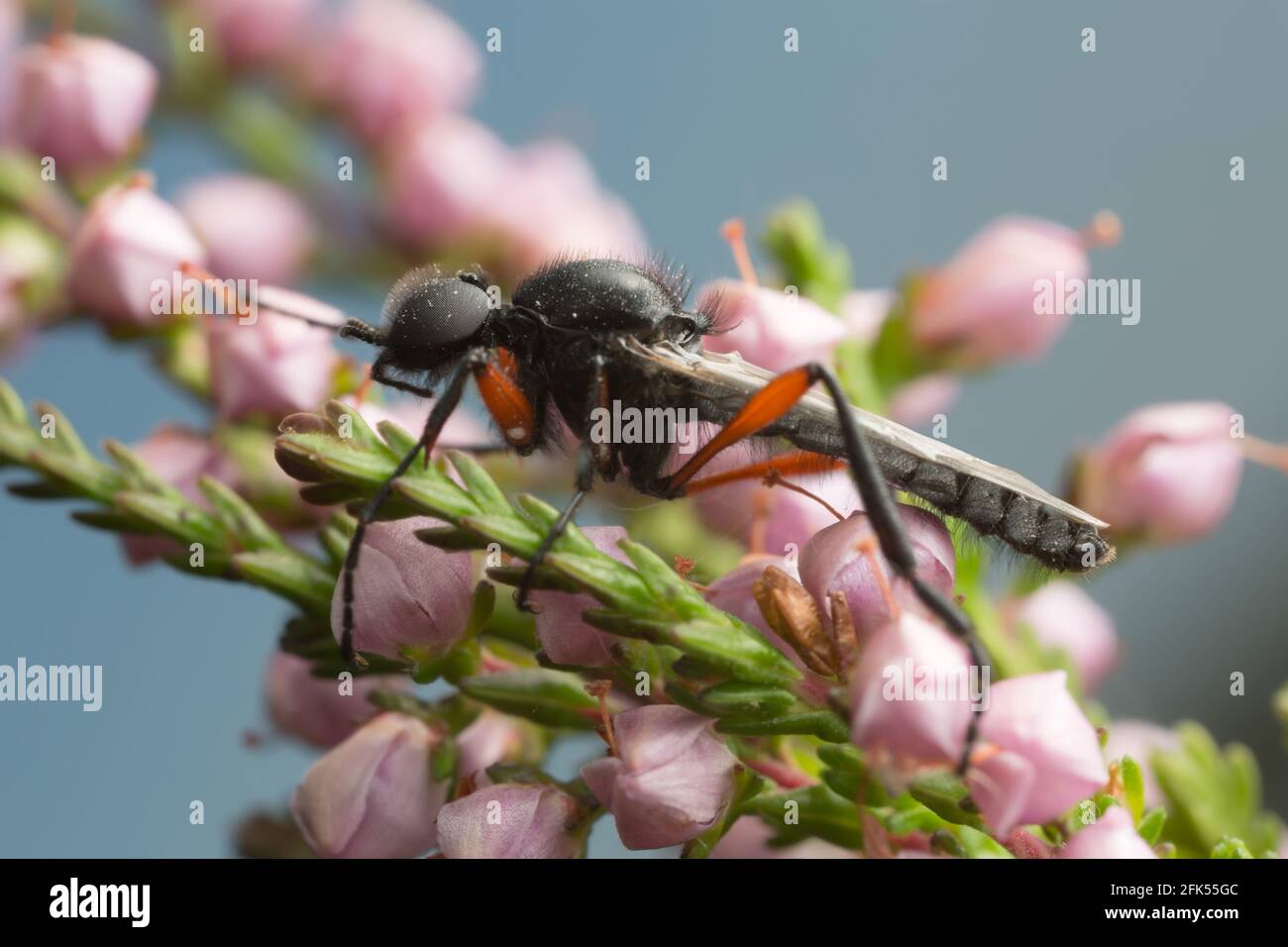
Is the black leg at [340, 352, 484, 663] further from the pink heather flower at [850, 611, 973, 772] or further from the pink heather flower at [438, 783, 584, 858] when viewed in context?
the pink heather flower at [850, 611, 973, 772]

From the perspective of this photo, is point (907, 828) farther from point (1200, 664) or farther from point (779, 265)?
point (1200, 664)

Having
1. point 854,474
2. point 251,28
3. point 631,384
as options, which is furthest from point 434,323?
point 251,28

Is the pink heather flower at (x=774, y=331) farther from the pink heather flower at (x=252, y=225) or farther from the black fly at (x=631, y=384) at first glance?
the pink heather flower at (x=252, y=225)

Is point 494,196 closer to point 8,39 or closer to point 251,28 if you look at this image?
point 251,28

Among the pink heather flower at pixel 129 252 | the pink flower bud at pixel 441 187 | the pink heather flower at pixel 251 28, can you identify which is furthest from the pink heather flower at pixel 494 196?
the pink heather flower at pixel 129 252
